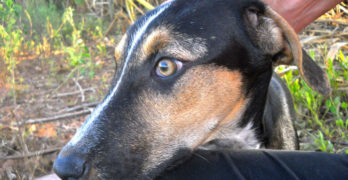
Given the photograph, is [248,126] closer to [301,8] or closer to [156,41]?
[156,41]

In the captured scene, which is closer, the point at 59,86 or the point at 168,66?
the point at 168,66

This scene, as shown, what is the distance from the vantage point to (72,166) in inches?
80.1

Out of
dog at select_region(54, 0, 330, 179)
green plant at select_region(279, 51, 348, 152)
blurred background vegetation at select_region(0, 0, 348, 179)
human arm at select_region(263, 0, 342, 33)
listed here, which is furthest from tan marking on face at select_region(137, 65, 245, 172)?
green plant at select_region(279, 51, 348, 152)

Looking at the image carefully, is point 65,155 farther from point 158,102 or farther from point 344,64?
point 344,64

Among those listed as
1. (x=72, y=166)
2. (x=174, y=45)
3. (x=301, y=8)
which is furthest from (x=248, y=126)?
(x=72, y=166)

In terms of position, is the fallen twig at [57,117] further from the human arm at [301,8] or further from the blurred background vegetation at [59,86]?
the human arm at [301,8]

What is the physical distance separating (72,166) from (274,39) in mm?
1598

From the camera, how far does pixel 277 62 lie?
2701mm

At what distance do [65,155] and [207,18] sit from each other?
4.18 feet

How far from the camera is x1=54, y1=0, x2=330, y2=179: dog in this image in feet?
7.18

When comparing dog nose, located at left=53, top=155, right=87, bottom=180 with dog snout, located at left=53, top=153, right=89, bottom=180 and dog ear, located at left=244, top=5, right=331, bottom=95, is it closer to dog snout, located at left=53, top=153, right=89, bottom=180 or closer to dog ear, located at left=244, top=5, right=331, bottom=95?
dog snout, located at left=53, top=153, right=89, bottom=180

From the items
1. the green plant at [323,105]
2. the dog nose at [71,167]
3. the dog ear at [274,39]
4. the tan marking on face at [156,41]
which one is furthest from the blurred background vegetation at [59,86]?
the tan marking on face at [156,41]

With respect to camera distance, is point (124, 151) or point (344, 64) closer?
point (124, 151)

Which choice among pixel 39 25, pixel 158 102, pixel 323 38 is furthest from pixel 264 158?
pixel 39 25
